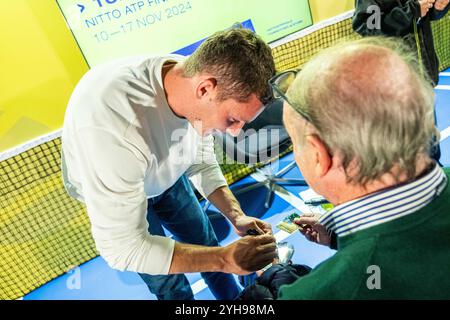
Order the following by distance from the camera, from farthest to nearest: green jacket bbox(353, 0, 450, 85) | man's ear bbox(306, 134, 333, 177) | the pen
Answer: the pen
green jacket bbox(353, 0, 450, 85)
man's ear bbox(306, 134, 333, 177)

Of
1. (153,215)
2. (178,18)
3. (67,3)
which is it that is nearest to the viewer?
(153,215)

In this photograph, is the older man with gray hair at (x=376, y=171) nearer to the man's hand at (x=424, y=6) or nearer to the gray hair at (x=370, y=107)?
the gray hair at (x=370, y=107)

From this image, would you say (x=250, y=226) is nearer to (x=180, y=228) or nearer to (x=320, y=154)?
(x=180, y=228)

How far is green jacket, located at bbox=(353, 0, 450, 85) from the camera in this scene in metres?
2.59

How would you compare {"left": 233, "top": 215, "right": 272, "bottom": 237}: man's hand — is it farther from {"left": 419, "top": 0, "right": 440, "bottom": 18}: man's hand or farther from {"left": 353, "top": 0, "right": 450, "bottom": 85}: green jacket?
{"left": 419, "top": 0, "right": 440, "bottom": 18}: man's hand

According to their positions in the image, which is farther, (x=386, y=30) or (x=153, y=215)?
(x=386, y=30)

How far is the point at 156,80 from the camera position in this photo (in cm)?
154

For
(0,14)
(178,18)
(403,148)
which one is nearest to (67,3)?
(0,14)

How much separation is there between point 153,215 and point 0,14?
2.15m

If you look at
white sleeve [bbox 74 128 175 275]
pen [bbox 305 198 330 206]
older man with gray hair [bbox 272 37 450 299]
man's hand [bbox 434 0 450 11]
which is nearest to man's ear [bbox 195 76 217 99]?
white sleeve [bbox 74 128 175 275]

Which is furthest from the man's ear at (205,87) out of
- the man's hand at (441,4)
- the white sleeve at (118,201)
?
the man's hand at (441,4)

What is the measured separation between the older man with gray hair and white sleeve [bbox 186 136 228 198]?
46.0 inches
